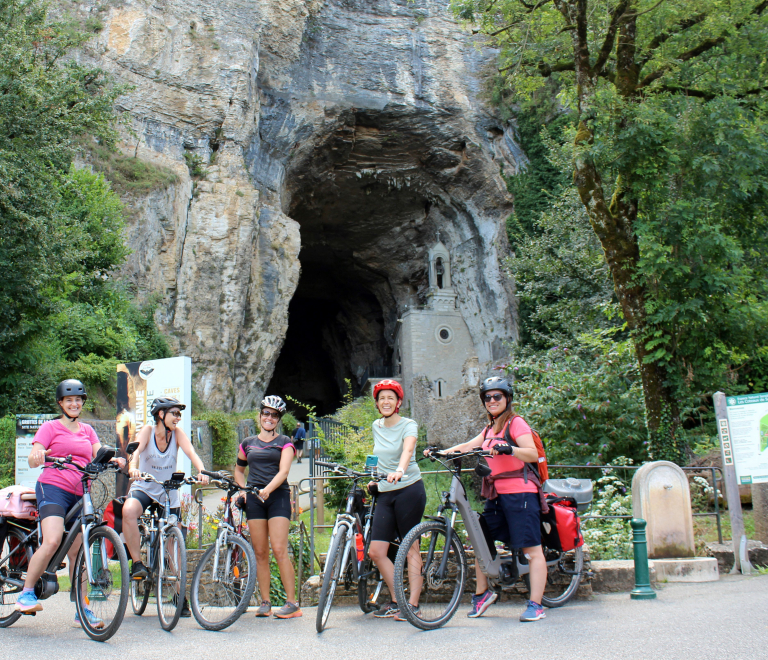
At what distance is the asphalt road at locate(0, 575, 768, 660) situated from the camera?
11.5 ft

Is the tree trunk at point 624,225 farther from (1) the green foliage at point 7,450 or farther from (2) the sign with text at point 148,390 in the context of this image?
(1) the green foliage at point 7,450

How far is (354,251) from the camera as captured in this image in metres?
32.2

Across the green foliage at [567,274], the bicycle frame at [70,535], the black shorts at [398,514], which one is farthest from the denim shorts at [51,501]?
the green foliage at [567,274]

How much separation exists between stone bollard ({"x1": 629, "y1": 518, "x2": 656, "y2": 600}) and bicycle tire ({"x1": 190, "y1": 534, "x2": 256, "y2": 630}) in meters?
2.98

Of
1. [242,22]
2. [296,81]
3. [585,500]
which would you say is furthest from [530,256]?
[585,500]

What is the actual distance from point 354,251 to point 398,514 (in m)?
28.4

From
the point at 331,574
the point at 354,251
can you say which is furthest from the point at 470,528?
the point at 354,251

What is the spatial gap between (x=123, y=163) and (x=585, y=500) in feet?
59.4

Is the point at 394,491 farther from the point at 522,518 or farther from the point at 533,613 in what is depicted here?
the point at 533,613

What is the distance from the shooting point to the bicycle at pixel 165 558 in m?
4.20

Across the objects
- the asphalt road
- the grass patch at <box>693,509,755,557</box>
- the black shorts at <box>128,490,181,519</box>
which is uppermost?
the black shorts at <box>128,490,181,519</box>

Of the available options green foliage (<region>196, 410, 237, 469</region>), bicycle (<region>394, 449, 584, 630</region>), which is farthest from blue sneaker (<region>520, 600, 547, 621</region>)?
green foliage (<region>196, 410, 237, 469</region>)

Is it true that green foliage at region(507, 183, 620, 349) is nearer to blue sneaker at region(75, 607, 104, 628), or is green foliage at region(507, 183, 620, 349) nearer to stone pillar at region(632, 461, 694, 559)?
stone pillar at region(632, 461, 694, 559)

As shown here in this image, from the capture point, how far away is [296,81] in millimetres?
23672
